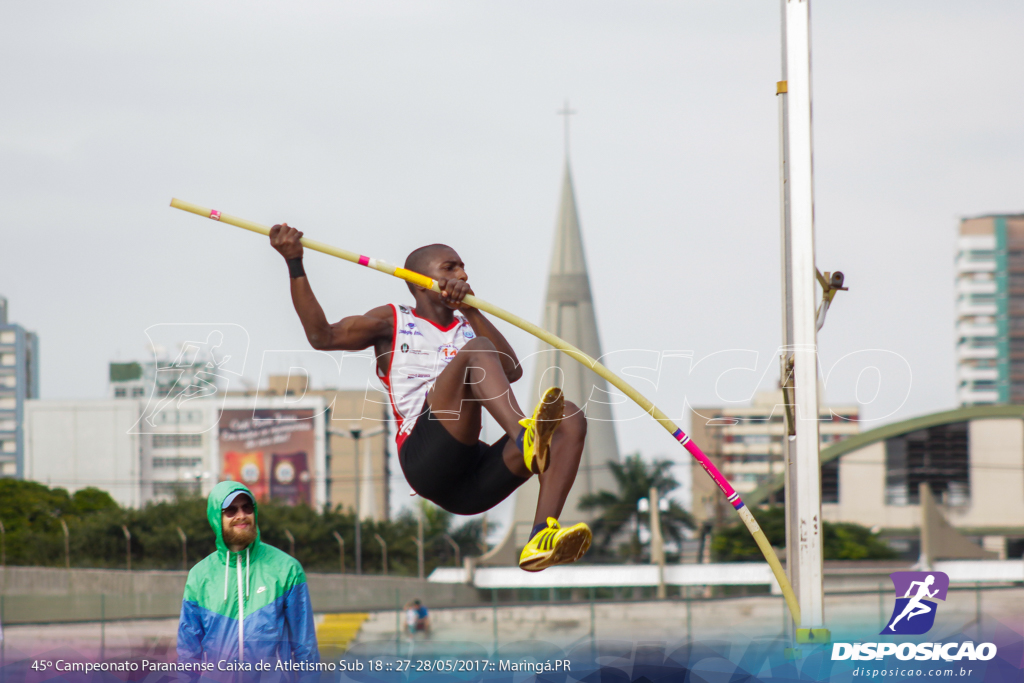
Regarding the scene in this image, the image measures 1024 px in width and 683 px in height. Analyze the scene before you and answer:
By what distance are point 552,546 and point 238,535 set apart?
4.82 ft

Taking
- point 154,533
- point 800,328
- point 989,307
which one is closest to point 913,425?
point 154,533

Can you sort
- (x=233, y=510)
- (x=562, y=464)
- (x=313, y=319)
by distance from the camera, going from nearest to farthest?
1. (x=562, y=464)
2. (x=313, y=319)
3. (x=233, y=510)

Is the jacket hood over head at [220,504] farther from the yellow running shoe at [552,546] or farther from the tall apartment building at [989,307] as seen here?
the tall apartment building at [989,307]

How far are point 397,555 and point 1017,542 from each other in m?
34.3

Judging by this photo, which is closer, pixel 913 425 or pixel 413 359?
pixel 413 359

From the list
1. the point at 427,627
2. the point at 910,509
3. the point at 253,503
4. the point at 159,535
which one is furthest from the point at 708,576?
the point at 253,503

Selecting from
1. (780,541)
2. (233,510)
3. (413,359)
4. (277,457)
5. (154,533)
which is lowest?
(780,541)

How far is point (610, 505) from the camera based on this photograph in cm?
7069

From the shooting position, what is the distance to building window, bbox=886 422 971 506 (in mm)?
59688

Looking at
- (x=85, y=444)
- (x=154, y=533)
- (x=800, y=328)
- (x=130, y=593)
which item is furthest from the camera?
(x=85, y=444)

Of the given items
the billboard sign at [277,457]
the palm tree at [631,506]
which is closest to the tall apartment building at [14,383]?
the billboard sign at [277,457]

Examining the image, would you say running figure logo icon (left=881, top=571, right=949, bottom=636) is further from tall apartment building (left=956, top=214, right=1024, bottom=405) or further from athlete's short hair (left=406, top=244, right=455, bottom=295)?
tall apartment building (left=956, top=214, right=1024, bottom=405)

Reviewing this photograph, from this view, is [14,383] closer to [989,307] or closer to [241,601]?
[989,307]

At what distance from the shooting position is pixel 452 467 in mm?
4836
